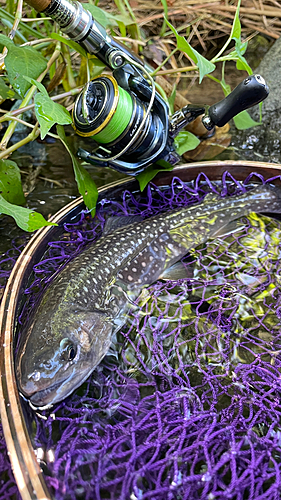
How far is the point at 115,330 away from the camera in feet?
5.01

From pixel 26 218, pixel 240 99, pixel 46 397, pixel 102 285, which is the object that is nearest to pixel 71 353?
pixel 46 397

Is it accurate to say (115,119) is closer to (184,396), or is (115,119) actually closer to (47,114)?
(47,114)

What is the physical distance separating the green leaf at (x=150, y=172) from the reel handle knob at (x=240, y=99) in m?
0.34

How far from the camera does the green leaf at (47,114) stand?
1400mm

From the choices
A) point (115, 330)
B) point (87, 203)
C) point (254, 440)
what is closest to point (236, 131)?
point (87, 203)

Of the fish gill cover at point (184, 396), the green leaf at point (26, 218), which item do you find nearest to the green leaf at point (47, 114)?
the green leaf at point (26, 218)

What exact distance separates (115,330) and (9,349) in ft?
1.48

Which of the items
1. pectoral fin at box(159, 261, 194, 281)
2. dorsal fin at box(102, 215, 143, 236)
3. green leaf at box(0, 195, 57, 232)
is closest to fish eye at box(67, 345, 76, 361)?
green leaf at box(0, 195, 57, 232)

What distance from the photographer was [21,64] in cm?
172

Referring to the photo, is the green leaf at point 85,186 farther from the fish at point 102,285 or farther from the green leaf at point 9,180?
the green leaf at point 9,180

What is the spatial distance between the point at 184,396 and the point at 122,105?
134 cm

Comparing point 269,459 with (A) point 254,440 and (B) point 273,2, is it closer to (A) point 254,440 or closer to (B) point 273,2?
(A) point 254,440

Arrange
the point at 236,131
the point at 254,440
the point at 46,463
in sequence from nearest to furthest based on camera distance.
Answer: the point at 46,463 → the point at 254,440 → the point at 236,131

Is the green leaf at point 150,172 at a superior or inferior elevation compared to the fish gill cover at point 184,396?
superior
